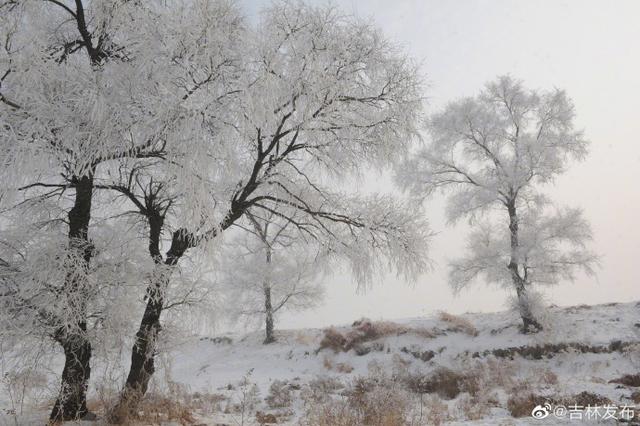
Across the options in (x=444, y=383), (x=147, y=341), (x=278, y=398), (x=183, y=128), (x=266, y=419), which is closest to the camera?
(x=183, y=128)

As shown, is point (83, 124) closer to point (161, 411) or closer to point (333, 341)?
point (161, 411)

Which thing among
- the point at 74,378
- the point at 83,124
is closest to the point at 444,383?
the point at 74,378

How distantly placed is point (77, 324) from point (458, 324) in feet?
50.8

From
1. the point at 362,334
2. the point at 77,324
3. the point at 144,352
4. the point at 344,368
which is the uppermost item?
the point at 77,324

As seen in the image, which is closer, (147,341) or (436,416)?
(436,416)

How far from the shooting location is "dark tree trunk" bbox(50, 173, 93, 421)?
18.1ft

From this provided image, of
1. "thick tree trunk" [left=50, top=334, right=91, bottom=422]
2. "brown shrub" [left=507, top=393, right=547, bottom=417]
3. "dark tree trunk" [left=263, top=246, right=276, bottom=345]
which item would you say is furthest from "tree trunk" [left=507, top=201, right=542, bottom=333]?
"thick tree trunk" [left=50, top=334, right=91, bottom=422]

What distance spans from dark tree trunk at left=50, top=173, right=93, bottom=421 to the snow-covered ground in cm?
34

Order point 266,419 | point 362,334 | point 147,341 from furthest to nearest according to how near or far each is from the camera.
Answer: point 362,334 < point 266,419 < point 147,341

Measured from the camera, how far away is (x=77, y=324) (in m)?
5.66

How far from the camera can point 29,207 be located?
21.3ft

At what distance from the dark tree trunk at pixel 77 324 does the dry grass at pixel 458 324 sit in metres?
14.3

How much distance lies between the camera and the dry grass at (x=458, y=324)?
1733cm

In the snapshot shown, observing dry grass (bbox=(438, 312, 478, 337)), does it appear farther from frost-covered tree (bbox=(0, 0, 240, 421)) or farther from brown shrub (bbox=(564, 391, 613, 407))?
frost-covered tree (bbox=(0, 0, 240, 421))
